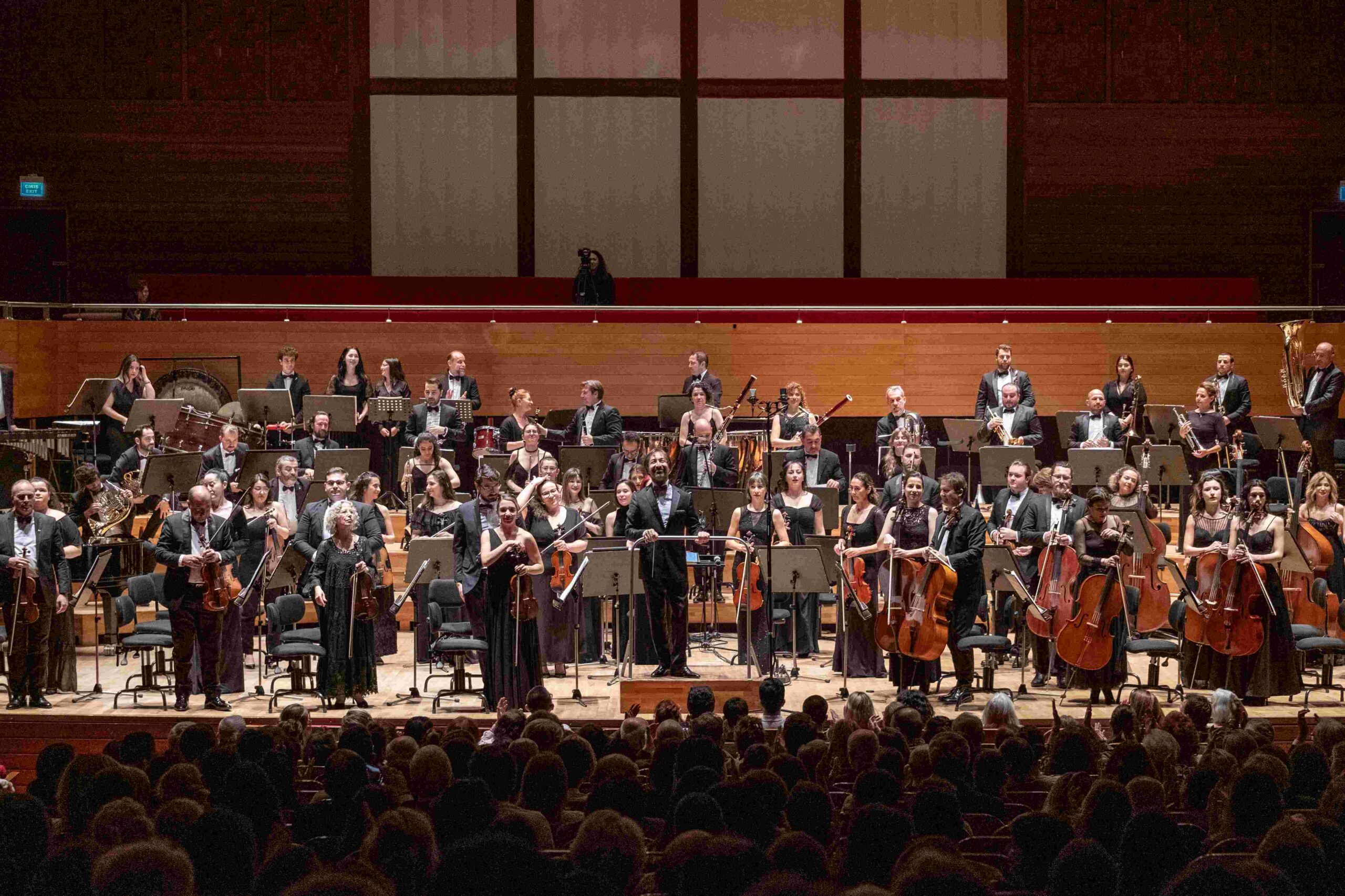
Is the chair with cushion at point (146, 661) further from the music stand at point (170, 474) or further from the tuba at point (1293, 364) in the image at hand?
the tuba at point (1293, 364)

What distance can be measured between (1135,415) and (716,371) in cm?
424

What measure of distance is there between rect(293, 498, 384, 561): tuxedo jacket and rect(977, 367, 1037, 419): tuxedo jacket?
577 cm

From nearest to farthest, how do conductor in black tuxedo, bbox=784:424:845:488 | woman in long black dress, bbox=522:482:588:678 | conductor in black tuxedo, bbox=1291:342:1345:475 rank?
1. woman in long black dress, bbox=522:482:588:678
2. conductor in black tuxedo, bbox=784:424:845:488
3. conductor in black tuxedo, bbox=1291:342:1345:475

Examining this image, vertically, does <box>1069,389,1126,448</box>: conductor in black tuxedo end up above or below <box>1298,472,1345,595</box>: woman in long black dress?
above

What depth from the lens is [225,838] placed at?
4230mm

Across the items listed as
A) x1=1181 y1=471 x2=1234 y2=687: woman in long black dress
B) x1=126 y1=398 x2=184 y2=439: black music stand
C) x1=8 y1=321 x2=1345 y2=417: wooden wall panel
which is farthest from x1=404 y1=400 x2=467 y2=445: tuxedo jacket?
x1=1181 y1=471 x2=1234 y2=687: woman in long black dress

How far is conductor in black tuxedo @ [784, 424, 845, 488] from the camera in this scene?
38.1 ft

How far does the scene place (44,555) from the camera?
9430 millimetres

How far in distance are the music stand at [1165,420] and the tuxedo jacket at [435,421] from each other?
5.99 meters

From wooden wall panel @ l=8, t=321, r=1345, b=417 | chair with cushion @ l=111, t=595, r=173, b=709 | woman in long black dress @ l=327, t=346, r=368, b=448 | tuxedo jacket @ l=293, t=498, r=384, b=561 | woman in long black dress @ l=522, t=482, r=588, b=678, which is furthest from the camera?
wooden wall panel @ l=8, t=321, r=1345, b=417

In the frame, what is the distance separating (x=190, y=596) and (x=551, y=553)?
2310 mm


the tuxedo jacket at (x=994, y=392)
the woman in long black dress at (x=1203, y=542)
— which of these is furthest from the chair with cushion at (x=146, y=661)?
the tuxedo jacket at (x=994, y=392)

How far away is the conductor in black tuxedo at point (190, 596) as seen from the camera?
30.2 ft

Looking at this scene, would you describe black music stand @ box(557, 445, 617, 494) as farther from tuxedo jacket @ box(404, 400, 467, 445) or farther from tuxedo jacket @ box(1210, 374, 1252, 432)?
tuxedo jacket @ box(1210, 374, 1252, 432)
